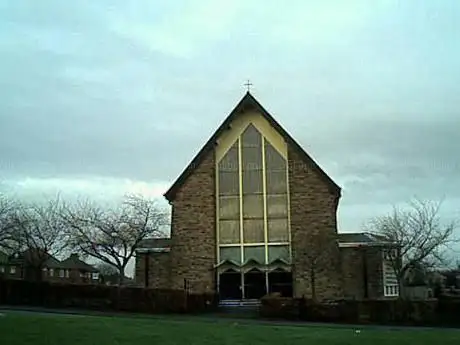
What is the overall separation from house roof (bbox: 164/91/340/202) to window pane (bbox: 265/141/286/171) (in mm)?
1052

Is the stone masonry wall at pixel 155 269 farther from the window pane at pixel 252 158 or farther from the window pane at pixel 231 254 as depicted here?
the window pane at pixel 252 158

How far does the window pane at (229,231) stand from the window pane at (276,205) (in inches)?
83.5

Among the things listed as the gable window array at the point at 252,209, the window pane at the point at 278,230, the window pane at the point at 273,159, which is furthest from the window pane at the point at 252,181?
the window pane at the point at 278,230

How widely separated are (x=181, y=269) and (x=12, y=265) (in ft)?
80.7

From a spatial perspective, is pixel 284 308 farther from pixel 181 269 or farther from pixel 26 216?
pixel 26 216

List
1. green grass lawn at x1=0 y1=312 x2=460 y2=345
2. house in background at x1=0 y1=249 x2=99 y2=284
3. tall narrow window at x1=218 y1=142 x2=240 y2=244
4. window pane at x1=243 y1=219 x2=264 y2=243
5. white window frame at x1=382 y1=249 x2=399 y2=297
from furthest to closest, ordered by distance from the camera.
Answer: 1. house in background at x1=0 y1=249 x2=99 y2=284
2. tall narrow window at x1=218 y1=142 x2=240 y2=244
3. window pane at x1=243 y1=219 x2=264 y2=243
4. white window frame at x1=382 y1=249 x2=399 y2=297
5. green grass lawn at x1=0 y1=312 x2=460 y2=345

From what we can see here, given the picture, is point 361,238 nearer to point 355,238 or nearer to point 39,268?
point 355,238

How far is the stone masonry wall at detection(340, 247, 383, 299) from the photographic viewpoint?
4075 cm

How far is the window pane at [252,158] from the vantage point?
141ft

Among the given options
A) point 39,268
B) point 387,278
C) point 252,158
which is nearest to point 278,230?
point 252,158

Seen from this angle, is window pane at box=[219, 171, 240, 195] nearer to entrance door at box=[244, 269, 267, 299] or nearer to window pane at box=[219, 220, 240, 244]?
window pane at box=[219, 220, 240, 244]

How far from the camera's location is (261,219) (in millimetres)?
42656

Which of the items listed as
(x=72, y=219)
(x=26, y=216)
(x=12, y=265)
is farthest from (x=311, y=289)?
(x=12, y=265)

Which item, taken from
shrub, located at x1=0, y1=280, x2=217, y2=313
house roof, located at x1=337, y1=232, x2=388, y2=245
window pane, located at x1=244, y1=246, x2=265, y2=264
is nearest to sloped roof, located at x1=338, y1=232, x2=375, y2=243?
house roof, located at x1=337, y1=232, x2=388, y2=245
